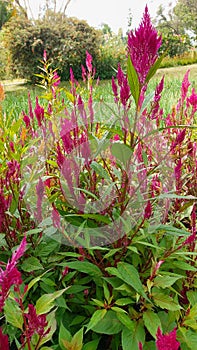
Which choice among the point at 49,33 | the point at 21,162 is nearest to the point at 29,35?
the point at 49,33

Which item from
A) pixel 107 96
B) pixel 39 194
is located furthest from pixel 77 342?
pixel 107 96

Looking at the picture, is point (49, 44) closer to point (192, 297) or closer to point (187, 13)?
point (192, 297)

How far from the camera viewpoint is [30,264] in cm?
120

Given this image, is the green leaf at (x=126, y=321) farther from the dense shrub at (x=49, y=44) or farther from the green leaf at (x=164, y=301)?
the dense shrub at (x=49, y=44)

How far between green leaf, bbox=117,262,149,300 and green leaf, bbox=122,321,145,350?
124mm

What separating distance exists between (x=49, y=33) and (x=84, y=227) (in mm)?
15403

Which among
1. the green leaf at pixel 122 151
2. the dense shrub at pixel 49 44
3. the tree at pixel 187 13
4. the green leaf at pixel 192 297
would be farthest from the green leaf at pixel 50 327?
the tree at pixel 187 13

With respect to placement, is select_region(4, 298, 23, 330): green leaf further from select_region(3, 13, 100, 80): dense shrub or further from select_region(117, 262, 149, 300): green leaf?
select_region(3, 13, 100, 80): dense shrub

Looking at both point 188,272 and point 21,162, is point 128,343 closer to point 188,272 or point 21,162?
point 188,272

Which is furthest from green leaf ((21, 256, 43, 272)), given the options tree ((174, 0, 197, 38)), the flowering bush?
tree ((174, 0, 197, 38))

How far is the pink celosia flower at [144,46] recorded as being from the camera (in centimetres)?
90

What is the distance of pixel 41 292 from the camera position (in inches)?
49.2

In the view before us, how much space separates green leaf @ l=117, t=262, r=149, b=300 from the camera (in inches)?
42.7

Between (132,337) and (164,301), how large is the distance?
13 cm
